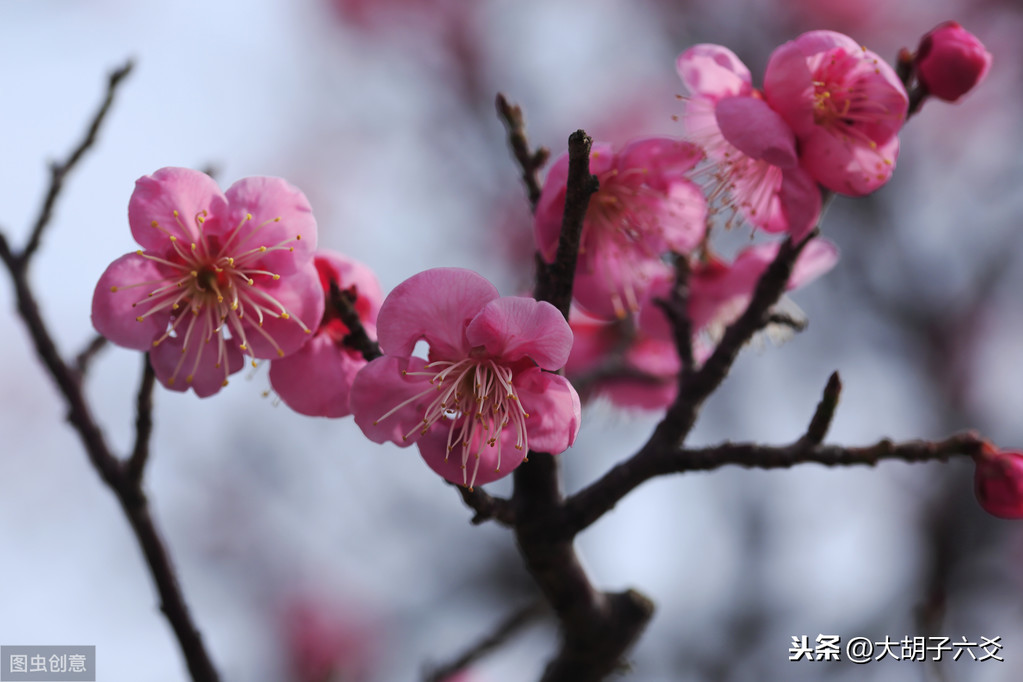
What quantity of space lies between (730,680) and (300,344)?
2850 millimetres

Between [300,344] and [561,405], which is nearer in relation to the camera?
[561,405]

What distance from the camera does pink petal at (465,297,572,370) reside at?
3.37 feet

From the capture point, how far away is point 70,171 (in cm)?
162

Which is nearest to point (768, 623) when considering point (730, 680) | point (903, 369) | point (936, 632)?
point (730, 680)

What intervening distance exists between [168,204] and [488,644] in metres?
1.20

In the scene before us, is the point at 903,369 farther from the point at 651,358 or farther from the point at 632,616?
the point at 632,616

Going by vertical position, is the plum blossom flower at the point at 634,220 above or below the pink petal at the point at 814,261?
above

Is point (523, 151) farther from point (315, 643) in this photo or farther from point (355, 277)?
point (315, 643)

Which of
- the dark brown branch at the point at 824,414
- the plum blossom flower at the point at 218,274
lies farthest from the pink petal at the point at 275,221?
the dark brown branch at the point at 824,414

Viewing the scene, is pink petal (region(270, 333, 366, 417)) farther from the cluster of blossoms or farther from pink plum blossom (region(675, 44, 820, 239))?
pink plum blossom (region(675, 44, 820, 239))

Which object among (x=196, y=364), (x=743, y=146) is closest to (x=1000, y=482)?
(x=743, y=146)

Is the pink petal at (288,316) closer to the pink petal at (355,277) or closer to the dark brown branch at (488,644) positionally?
the pink petal at (355,277)

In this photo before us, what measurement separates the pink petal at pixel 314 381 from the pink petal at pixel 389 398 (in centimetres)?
11

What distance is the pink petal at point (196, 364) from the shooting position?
1235 millimetres
